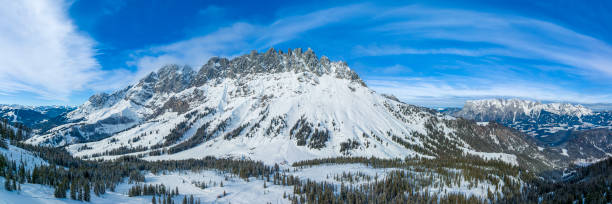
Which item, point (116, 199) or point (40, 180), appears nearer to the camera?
point (40, 180)

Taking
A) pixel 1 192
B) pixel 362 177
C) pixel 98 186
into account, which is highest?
pixel 1 192

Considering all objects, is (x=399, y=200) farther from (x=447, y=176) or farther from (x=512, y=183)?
(x=512, y=183)

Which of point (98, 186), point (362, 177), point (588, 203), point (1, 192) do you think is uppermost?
point (1, 192)

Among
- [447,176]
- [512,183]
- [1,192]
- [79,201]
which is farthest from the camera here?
[447,176]

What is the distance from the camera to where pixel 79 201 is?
→ 4688 cm

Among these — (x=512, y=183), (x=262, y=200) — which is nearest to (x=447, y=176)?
(x=512, y=183)

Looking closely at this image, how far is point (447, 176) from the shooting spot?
107688mm

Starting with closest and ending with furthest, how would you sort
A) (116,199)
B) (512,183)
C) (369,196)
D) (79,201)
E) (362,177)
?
(79,201), (116,199), (369,196), (512,183), (362,177)

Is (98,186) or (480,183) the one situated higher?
(98,186)

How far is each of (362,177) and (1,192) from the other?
109m

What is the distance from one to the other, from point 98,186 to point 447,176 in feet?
393

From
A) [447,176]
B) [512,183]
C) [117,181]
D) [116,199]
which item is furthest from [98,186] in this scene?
[512,183]

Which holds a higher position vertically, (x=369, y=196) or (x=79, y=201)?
(x=79, y=201)

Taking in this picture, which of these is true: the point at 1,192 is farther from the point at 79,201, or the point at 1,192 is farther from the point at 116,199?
the point at 116,199
